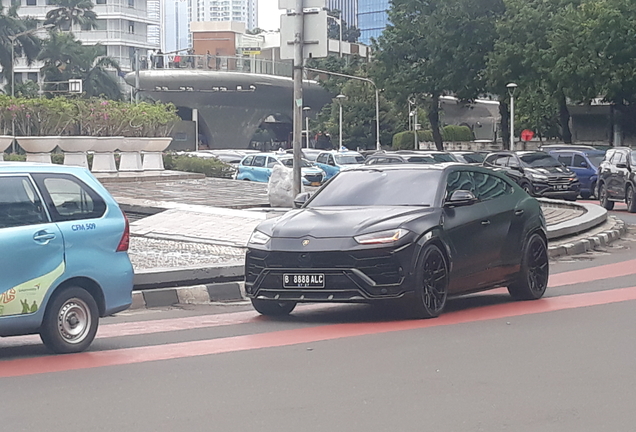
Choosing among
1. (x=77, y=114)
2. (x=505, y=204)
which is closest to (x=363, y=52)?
(x=77, y=114)

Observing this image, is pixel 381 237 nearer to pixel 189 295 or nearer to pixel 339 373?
pixel 339 373

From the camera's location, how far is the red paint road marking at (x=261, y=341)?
8.15m

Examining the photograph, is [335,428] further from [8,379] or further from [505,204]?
[505,204]

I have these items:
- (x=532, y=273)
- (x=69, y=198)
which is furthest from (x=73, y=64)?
(x=69, y=198)

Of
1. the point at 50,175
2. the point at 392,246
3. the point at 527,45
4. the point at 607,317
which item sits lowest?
the point at 607,317

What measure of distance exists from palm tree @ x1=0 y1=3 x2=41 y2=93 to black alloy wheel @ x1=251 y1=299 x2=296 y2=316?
79.3 meters

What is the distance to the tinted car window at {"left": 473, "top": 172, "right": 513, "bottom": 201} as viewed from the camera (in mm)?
11703

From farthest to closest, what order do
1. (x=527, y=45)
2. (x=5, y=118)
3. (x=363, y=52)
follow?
(x=363, y=52) < (x=527, y=45) < (x=5, y=118)

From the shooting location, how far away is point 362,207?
10.9 meters

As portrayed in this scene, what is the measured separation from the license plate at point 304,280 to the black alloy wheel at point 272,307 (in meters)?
0.50

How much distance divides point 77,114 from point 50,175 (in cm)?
2259

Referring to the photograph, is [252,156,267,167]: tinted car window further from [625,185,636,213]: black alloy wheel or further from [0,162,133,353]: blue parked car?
[0,162,133,353]: blue parked car

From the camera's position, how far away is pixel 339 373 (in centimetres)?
761

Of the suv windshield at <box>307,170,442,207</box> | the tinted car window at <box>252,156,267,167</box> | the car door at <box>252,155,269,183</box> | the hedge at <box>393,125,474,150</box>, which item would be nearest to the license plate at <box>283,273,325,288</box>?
the suv windshield at <box>307,170,442,207</box>
